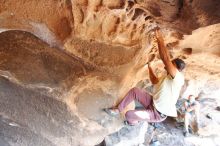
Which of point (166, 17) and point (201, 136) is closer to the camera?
point (166, 17)

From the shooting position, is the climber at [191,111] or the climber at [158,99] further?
the climber at [191,111]

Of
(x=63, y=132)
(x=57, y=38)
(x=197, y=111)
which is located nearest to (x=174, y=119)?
(x=197, y=111)

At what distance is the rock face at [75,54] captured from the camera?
8.47 feet

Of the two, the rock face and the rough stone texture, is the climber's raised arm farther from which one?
the rough stone texture

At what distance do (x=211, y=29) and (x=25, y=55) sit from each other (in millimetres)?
1751

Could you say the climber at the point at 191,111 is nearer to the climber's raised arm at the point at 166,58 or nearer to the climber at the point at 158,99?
the climber at the point at 158,99

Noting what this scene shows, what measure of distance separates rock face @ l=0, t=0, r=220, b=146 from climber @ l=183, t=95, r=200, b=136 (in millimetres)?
2597

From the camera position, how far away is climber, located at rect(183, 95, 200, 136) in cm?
583

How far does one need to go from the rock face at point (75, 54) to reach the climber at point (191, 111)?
2597mm

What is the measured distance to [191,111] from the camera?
6020mm

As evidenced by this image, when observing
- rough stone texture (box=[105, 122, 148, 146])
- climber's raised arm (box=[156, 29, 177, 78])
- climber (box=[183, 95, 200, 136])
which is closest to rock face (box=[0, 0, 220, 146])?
climber's raised arm (box=[156, 29, 177, 78])

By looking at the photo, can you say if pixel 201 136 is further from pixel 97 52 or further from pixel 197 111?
pixel 97 52

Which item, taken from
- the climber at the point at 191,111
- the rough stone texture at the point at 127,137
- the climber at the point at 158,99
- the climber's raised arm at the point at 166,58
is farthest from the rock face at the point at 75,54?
the climber at the point at 191,111

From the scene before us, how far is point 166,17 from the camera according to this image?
109 inches
